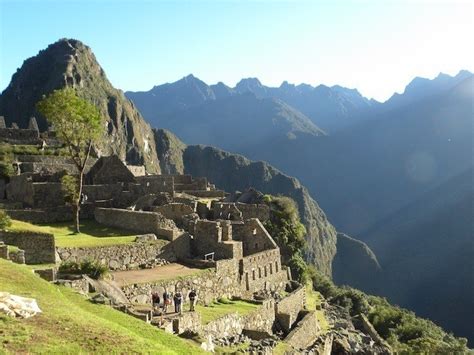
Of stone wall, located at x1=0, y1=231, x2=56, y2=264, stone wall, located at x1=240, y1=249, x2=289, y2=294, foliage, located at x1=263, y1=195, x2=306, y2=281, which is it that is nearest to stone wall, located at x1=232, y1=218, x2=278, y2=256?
stone wall, located at x1=240, y1=249, x2=289, y2=294

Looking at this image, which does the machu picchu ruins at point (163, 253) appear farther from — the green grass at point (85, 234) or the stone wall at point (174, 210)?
the green grass at point (85, 234)

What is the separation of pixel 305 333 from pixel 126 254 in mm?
10840

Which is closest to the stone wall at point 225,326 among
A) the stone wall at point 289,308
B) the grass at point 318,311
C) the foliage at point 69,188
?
the stone wall at point 289,308

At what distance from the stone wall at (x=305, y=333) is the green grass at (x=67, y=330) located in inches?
484

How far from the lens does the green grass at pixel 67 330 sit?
30.8ft

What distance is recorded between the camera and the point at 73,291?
1559 centimetres

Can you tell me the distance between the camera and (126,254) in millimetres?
23219

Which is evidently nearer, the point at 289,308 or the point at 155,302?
the point at 155,302

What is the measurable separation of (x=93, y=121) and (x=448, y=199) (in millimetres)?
173508

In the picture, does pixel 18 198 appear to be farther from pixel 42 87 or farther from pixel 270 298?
→ pixel 42 87

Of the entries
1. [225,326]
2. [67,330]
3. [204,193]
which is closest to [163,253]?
[225,326]

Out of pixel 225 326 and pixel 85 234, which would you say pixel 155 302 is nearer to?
pixel 225 326

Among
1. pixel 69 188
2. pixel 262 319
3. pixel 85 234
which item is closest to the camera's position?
pixel 262 319

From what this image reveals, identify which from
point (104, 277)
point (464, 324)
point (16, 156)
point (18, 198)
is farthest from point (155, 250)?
point (464, 324)
